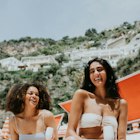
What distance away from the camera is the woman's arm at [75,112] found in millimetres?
1550

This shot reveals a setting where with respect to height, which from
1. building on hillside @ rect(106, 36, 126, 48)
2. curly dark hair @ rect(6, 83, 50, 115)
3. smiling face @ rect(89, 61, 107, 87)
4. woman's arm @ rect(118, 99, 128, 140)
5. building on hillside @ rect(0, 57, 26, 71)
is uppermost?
building on hillside @ rect(106, 36, 126, 48)

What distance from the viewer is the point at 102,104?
1.62 meters

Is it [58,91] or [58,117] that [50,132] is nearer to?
[58,117]

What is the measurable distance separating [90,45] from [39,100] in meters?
69.8

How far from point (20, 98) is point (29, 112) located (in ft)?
0.31

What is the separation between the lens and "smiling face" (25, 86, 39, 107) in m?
1.83

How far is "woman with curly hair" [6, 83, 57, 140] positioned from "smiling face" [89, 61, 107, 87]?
357mm

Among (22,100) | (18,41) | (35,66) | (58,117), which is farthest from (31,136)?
(18,41)

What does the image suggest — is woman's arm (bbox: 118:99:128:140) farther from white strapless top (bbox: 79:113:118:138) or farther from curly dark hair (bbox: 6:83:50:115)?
curly dark hair (bbox: 6:83:50:115)

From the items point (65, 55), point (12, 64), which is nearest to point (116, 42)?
point (65, 55)

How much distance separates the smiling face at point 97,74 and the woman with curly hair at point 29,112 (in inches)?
14.0

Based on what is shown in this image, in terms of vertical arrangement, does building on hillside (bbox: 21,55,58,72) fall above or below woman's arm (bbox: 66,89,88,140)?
above

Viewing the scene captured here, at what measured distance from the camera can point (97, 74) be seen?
164 centimetres

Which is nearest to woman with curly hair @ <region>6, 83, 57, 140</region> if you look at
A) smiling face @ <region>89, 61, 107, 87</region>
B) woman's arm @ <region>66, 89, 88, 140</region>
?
woman's arm @ <region>66, 89, 88, 140</region>
